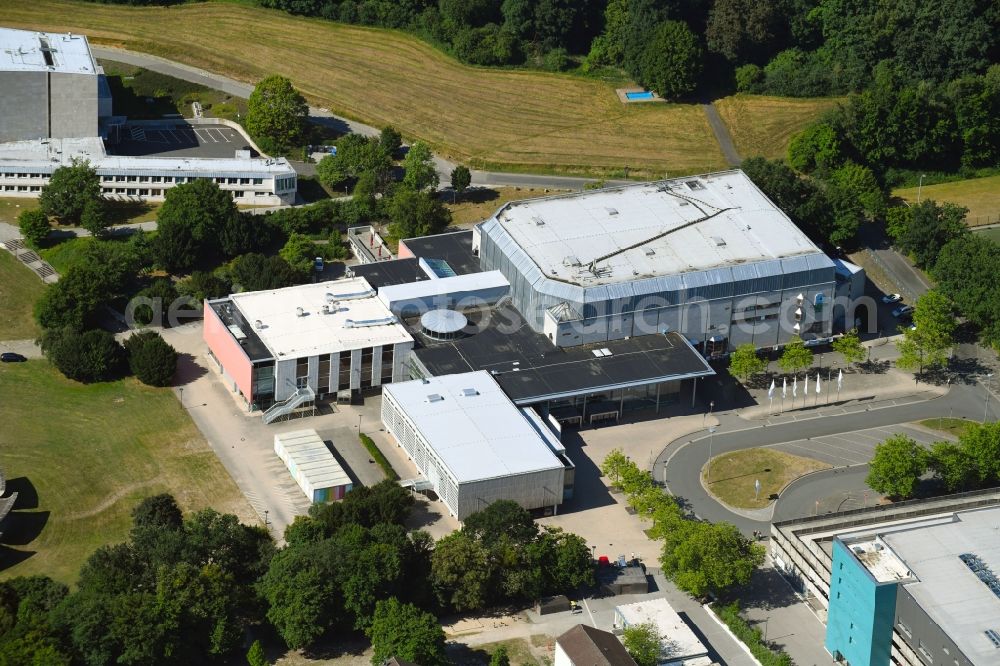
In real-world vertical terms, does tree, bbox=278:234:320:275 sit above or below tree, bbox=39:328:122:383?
above

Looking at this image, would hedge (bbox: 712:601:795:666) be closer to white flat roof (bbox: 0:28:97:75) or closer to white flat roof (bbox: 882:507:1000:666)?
white flat roof (bbox: 882:507:1000:666)

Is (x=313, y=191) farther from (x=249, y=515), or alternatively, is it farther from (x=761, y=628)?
(x=761, y=628)

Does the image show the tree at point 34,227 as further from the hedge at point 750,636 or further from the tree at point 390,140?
the hedge at point 750,636

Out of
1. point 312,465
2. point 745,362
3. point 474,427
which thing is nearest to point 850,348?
point 745,362

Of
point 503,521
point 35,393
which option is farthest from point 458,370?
point 35,393

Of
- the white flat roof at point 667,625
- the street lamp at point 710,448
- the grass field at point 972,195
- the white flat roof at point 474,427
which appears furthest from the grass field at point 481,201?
the white flat roof at point 667,625

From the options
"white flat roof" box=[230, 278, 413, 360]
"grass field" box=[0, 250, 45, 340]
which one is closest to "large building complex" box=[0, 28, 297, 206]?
"grass field" box=[0, 250, 45, 340]
